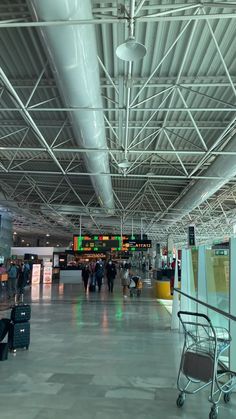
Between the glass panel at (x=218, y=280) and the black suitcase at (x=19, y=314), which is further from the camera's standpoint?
the black suitcase at (x=19, y=314)

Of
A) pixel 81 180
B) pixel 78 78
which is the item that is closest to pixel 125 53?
pixel 78 78

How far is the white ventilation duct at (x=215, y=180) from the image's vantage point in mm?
12176

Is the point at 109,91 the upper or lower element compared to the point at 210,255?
upper

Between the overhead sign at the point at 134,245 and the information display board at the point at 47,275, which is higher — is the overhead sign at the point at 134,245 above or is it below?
above

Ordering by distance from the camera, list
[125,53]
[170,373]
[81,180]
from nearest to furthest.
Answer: [125,53], [170,373], [81,180]

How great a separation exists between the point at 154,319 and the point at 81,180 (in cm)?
1053

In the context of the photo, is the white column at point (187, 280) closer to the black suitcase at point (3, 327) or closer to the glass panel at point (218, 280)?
the glass panel at point (218, 280)

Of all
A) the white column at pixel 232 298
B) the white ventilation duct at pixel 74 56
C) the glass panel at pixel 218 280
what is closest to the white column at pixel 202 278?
the glass panel at pixel 218 280

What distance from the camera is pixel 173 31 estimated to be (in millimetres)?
7566

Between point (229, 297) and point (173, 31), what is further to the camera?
point (173, 31)

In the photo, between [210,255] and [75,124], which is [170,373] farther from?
[75,124]

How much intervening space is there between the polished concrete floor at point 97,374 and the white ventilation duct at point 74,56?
499 cm

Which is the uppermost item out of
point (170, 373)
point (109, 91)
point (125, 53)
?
point (109, 91)

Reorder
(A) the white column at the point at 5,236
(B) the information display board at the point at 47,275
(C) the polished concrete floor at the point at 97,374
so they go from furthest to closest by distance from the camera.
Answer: (A) the white column at the point at 5,236 < (B) the information display board at the point at 47,275 < (C) the polished concrete floor at the point at 97,374
